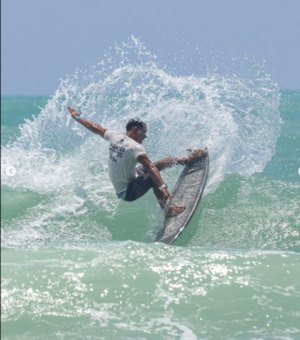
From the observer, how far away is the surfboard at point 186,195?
8828 mm

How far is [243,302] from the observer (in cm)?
694


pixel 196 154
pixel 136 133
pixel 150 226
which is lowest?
pixel 150 226

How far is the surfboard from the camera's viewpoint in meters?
8.83

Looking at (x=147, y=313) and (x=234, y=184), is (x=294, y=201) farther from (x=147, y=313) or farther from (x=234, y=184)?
(x=147, y=313)

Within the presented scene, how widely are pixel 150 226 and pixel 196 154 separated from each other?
150cm

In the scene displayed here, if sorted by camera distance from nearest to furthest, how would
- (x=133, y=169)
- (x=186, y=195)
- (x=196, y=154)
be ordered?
(x=133, y=169)
(x=186, y=195)
(x=196, y=154)

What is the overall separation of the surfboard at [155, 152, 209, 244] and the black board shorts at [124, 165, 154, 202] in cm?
38

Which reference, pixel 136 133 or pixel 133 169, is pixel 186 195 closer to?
pixel 133 169

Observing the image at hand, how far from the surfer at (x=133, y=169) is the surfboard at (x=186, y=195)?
0.13 meters

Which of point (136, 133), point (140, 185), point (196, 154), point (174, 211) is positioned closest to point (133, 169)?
point (140, 185)

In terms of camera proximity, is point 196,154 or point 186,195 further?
point 196,154

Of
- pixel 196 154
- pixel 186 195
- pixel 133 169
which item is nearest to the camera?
pixel 133 169

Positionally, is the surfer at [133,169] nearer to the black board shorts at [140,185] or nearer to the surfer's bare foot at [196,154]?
the black board shorts at [140,185]

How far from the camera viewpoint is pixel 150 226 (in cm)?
947
